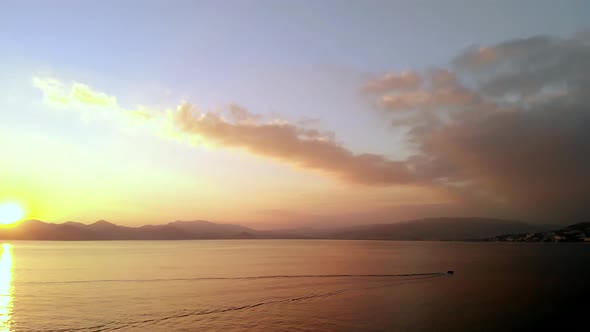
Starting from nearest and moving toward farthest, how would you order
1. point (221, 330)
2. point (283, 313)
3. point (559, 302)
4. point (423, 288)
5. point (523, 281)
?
point (221, 330) < point (283, 313) < point (559, 302) < point (423, 288) < point (523, 281)

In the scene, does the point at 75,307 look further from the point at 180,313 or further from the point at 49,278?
the point at 49,278

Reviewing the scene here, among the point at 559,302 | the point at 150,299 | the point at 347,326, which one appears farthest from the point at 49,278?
the point at 559,302

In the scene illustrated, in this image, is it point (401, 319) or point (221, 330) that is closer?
point (221, 330)

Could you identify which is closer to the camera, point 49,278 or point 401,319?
point 401,319

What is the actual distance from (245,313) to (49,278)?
46213 millimetres

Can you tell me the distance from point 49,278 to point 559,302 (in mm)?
70947

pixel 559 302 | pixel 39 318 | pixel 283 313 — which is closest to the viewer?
pixel 39 318

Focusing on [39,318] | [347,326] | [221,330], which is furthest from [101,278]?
[347,326]

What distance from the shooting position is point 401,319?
108 feet

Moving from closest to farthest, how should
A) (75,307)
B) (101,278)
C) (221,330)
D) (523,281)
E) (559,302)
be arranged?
(221,330) → (75,307) → (559,302) → (523,281) → (101,278)

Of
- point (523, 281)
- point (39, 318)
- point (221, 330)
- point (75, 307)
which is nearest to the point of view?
point (221, 330)

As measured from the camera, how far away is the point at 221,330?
28.8m

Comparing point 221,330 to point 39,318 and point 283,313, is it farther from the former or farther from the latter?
point 39,318

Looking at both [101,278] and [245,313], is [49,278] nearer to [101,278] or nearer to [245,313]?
[101,278]
